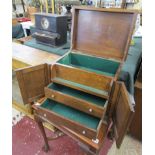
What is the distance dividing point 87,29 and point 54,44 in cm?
44

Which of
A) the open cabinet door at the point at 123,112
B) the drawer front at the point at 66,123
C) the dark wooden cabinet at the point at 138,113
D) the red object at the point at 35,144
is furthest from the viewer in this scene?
the red object at the point at 35,144

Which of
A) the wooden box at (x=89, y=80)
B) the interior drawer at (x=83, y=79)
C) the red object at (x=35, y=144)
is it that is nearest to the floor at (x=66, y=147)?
the red object at (x=35, y=144)

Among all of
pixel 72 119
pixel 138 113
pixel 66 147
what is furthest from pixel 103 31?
pixel 66 147

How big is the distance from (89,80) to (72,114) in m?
0.26

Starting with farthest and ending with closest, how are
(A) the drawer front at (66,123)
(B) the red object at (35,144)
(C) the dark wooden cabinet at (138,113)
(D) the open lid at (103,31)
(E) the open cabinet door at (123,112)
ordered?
(B) the red object at (35,144), (C) the dark wooden cabinet at (138,113), (D) the open lid at (103,31), (A) the drawer front at (66,123), (E) the open cabinet door at (123,112)

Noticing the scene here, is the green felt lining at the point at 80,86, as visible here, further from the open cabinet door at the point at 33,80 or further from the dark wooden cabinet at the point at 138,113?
the dark wooden cabinet at the point at 138,113

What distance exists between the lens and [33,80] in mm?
948

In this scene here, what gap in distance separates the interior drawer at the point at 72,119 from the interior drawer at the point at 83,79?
0.17 meters

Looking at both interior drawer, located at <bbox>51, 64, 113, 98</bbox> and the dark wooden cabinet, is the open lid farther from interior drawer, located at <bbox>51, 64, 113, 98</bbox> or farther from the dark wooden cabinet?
the dark wooden cabinet

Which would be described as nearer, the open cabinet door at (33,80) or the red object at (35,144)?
the open cabinet door at (33,80)

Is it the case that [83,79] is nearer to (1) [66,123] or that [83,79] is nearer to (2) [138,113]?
(1) [66,123]

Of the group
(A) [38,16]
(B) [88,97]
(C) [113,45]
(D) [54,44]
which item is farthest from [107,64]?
(A) [38,16]

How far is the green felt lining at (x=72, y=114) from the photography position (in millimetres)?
867

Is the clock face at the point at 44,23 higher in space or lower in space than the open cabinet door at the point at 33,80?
higher
